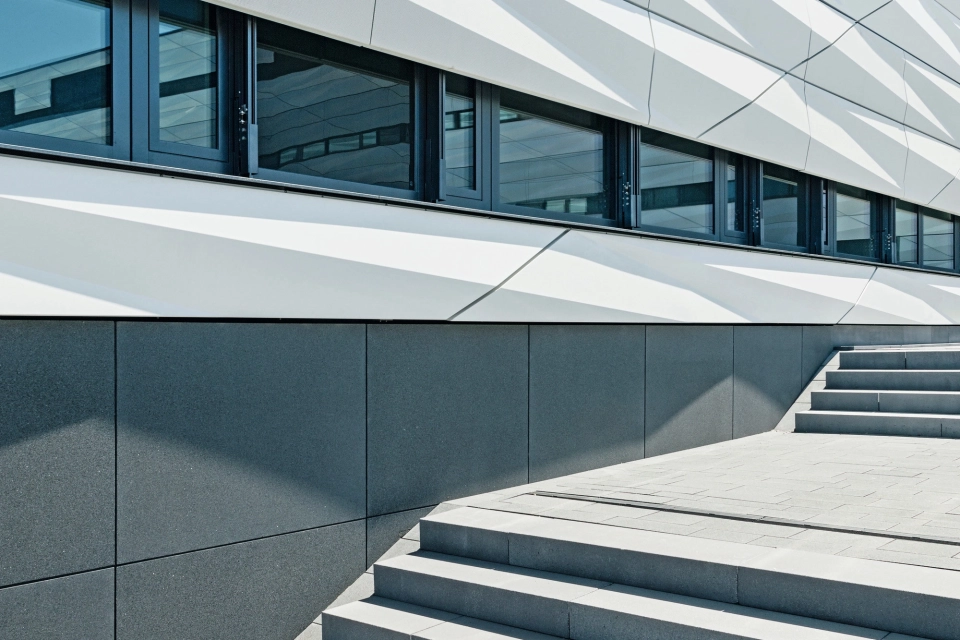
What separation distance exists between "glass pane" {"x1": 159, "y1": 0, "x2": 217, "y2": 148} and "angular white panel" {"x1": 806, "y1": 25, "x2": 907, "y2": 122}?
27.2 feet

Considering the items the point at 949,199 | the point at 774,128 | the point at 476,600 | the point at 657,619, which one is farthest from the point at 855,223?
the point at 657,619

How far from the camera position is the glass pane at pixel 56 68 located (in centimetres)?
495

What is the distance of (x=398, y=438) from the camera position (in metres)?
6.65

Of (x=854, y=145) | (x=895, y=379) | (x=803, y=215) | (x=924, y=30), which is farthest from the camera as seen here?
(x=924, y=30)

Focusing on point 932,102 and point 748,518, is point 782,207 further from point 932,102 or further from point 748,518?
point 748,518

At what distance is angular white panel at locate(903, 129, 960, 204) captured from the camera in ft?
47.6

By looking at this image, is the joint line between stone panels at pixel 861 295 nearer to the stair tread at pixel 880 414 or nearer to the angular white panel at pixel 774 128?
the stair tread at pixel 880 414

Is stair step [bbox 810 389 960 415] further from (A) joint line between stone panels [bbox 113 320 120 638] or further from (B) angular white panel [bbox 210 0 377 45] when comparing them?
(A) joint line between stone panels [bbox 113 320 120 638]

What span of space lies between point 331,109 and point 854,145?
29.3ft

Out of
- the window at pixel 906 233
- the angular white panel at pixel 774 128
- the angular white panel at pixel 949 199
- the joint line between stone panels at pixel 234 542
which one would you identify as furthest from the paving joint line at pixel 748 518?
the angular white panel at pixel 949 199

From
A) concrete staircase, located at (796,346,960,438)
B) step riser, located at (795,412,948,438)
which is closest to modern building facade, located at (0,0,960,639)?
step riser, located at (795,412,948,438)

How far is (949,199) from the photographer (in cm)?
1591

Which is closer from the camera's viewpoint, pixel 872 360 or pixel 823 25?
pixel 872 360

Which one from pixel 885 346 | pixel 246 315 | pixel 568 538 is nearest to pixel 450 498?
pixel 568 538
